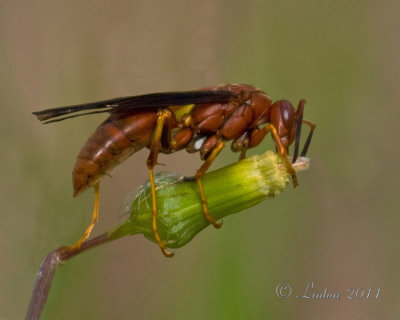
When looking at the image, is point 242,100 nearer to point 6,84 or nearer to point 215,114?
point 215,114

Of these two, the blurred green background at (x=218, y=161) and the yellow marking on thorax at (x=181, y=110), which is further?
the blurred green background at (x=218, y=161)

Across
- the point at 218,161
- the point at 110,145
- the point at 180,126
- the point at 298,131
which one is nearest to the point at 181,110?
the point at 180,126

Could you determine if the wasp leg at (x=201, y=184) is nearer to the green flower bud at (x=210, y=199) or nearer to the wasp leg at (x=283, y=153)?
the green flower bud at (x=210, y=199)

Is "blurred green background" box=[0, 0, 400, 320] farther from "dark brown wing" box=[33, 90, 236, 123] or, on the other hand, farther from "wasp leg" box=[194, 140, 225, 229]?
"dark brown wing" box=[33, 90, 236, 123]

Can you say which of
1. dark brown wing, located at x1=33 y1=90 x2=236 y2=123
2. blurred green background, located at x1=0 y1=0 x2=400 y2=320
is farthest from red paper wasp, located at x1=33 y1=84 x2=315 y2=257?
blurred green background, located at x1=0 y1=0 x2=400 y2=320

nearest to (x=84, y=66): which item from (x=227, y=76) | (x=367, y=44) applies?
(x=227, y=76)

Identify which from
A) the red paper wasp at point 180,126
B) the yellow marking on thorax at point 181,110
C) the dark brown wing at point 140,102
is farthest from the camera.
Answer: the yellow marking on thorax at point 181,110

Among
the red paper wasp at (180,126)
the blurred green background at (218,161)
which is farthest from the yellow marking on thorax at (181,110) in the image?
the blurred green background at (218,161)

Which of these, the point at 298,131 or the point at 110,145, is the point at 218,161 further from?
the point at 110,145
